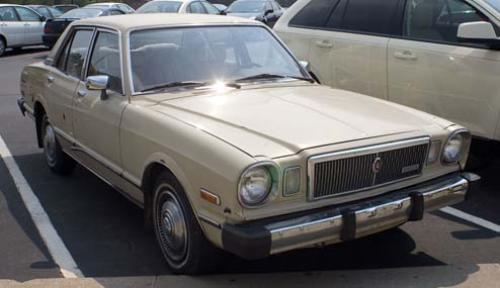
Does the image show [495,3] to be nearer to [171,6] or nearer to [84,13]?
Result: [171,6]

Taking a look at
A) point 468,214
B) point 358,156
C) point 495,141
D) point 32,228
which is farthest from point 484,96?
point 32,228

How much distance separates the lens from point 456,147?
4.15 m


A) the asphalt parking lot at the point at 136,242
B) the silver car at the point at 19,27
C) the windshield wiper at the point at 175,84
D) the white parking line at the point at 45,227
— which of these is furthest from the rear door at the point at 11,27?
the windshield wiper at the point at 175,84

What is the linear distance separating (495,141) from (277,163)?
2841 mm

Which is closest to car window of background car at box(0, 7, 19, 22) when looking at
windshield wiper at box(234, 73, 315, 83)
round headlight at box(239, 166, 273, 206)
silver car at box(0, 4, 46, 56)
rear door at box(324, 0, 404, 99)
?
silver car at box(0, 4, 46, 56)

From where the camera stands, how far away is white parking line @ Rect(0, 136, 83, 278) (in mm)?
4219

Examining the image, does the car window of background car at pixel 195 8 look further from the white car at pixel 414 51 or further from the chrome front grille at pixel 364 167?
the chrome front grille at pixel 364 167

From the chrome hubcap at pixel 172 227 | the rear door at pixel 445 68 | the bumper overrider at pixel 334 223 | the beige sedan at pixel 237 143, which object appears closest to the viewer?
the bumper overrider at pixel 334 223

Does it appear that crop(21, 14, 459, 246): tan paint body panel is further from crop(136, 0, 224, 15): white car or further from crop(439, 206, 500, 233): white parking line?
crop(136, 0, 224, 15): white car

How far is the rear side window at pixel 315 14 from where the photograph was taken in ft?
22.8

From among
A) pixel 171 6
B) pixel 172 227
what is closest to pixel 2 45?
pixel 171 6

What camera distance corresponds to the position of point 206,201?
353cm

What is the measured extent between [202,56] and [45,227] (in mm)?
1798

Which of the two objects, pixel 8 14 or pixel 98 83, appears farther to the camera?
pixel 8 14
